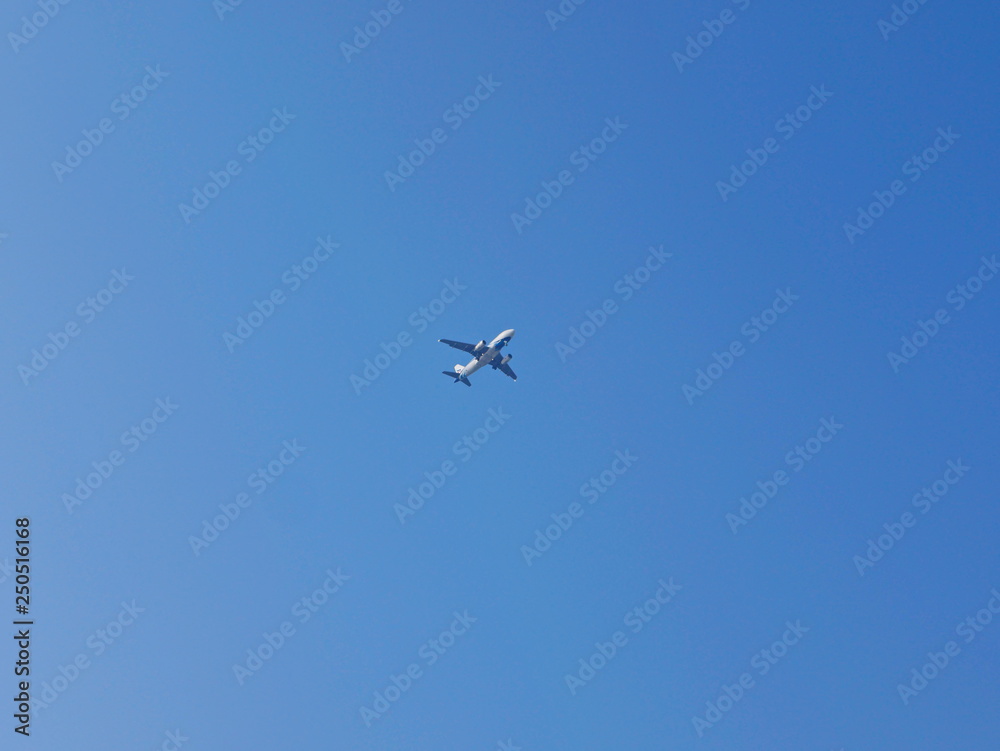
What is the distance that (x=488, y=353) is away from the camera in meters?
142

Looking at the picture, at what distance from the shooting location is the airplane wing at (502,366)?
5655 inches

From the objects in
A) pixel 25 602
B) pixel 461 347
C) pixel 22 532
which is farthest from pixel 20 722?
pixel 461 347

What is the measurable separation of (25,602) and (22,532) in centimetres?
658

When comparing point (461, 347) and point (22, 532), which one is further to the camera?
point (461, 347)

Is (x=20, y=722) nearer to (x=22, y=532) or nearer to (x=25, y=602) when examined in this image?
(x=25, y=602)

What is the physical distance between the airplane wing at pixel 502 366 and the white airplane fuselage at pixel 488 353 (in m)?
1.07

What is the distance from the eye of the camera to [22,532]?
287 ft

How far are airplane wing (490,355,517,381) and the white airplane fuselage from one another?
1.07 m

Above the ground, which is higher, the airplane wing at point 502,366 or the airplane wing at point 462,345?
the airplane wing at point 462,345

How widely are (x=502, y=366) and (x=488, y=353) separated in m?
5.75

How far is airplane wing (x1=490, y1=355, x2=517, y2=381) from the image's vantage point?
14362 cm

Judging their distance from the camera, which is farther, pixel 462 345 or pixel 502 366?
pixel 502 366

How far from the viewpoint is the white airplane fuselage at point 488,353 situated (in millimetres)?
140000

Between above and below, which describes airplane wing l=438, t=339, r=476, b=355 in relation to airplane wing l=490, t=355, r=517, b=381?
above
